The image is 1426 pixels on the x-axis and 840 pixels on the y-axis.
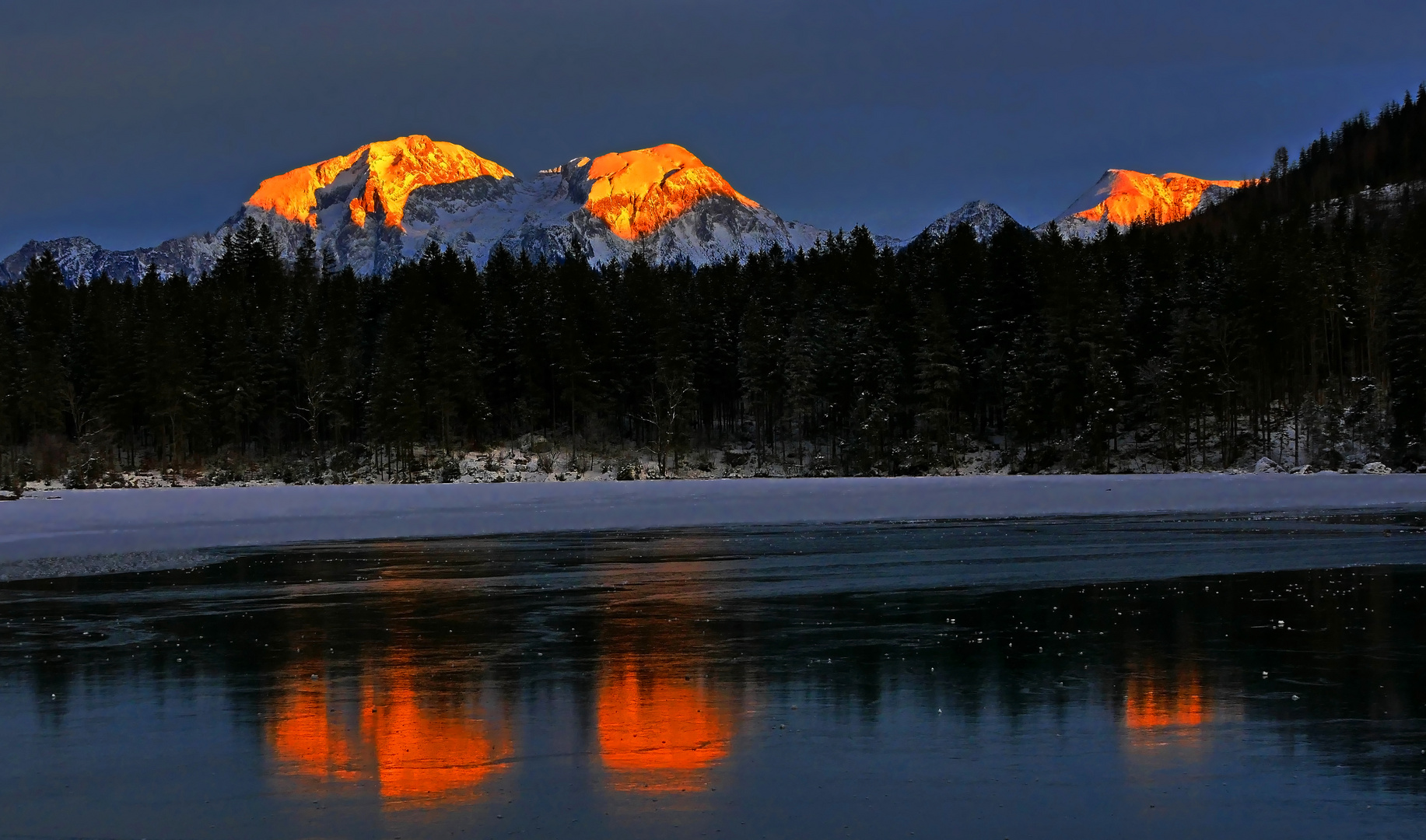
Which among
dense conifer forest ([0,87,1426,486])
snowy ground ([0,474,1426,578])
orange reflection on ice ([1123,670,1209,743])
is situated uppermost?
dense conifer forest ([0,87,1426,486])

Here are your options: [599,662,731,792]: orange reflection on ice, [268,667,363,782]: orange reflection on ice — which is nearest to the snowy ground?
[268,667,363,782]: orange reflection on ice

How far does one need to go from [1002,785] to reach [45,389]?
99975 millimetres

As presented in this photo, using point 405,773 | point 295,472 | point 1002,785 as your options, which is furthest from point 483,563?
point 295,472

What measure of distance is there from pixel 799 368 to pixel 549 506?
47.2 meters

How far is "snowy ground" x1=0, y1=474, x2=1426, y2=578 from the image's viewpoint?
3391 centimetres

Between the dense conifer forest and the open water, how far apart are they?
6210 centimetres

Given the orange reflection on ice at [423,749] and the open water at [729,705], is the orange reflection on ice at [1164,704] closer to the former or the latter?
the open water at [729,705]

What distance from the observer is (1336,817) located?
8445 mm

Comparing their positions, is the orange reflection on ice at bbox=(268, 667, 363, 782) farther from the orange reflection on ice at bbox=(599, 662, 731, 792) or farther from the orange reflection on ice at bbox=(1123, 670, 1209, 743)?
the orange reflection on ice at bbox=(1123, 670, 1209, 743)

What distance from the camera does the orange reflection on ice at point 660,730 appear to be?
31.7 ft

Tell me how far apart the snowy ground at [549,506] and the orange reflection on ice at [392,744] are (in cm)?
Result: 1631

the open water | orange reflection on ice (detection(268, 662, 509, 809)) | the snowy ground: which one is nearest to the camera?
the open water

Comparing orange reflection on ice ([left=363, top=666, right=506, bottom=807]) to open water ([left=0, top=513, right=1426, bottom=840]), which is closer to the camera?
open water ([left=0, top=513, right=1426, bottom=840])

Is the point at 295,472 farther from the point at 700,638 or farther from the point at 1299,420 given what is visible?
the point at 700,638
